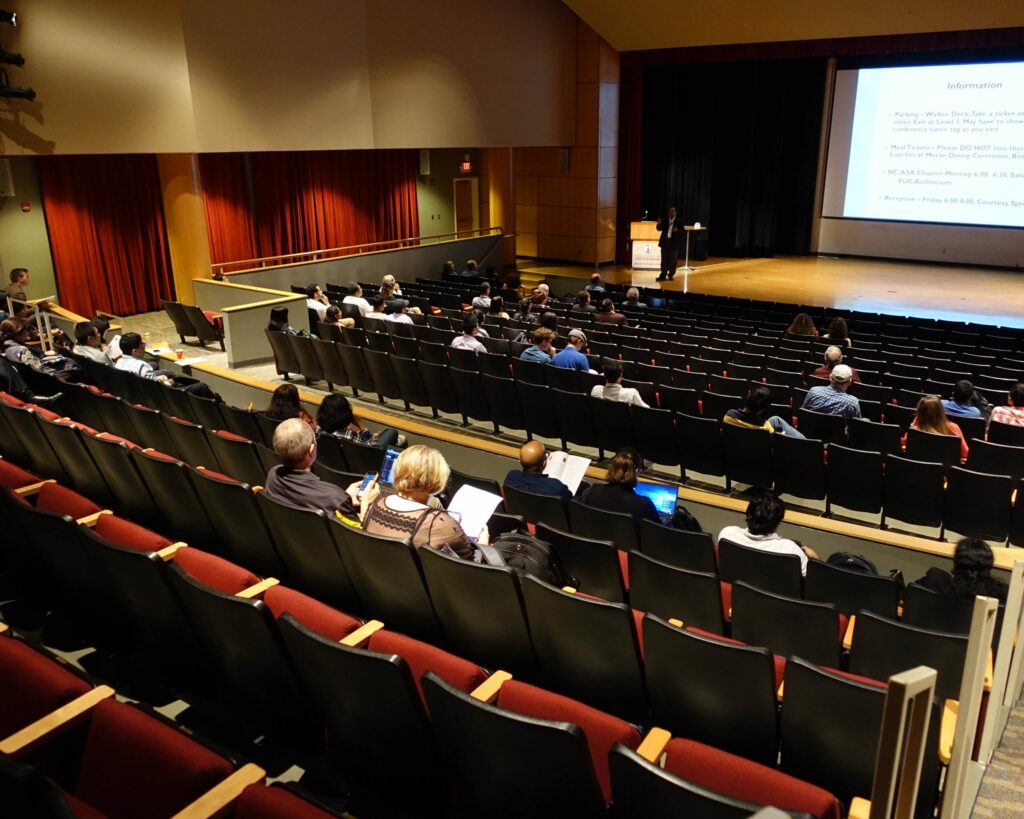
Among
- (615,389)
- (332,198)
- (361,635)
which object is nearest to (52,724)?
(361,635)

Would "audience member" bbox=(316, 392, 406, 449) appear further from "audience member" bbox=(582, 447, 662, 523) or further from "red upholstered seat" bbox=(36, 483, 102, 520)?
A: "red upholstered seat" bbox=(36, 483, 102, 520)

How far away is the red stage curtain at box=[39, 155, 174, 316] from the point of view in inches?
486

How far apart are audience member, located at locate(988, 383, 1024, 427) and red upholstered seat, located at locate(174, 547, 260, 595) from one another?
5432mm

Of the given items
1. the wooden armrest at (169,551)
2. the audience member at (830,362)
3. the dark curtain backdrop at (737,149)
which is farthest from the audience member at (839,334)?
the dark curtain backdrop at (737,149)

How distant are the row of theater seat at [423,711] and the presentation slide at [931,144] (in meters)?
16.0

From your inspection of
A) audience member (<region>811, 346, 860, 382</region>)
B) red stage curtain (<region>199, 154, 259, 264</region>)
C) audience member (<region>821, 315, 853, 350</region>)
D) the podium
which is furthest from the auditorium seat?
the podium

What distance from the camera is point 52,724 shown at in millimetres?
2141

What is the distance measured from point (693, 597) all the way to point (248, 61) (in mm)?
11291

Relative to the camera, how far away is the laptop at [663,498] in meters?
4.38

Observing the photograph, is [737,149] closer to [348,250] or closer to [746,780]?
[348,250]

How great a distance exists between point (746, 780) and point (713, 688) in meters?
0.49

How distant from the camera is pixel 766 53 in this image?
14391mm

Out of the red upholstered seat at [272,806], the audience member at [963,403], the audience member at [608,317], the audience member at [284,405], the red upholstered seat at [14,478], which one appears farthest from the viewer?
the audience member at [608,317]

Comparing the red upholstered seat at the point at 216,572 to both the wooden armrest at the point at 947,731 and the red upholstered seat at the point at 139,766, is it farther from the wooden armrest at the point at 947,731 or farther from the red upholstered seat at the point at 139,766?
the wooden armrest at the point at 947,731
